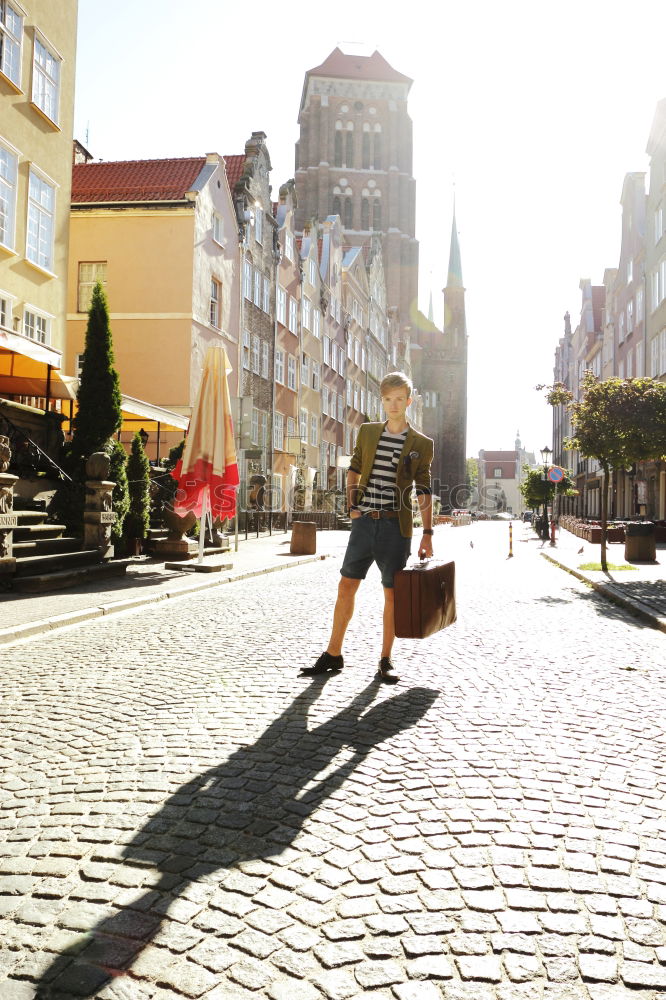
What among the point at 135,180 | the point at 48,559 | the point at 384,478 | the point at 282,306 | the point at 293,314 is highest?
the point at 135,180

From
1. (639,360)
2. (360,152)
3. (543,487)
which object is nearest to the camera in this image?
(639,360)

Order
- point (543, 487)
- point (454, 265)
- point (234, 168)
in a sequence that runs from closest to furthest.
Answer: point (234, 168), point (543, 487), point (454, 265)

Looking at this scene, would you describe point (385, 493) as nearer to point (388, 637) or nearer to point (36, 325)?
point (388, 637)

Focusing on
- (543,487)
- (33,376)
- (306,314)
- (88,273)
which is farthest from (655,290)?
(33,376)

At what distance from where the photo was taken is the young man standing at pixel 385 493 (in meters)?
5.86

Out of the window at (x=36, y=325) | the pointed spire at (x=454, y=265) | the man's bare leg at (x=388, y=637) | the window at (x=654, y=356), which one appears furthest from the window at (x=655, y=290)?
the pointed spire at (x=454, y=265)

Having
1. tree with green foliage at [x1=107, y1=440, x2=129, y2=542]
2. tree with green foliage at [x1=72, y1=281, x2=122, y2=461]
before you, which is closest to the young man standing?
tree with green foliage at [x1=107, y1=440, x2=129, y2=542]

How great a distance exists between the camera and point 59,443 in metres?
16.6

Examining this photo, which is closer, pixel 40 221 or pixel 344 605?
pixel 344 605

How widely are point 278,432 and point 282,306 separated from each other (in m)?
5.46

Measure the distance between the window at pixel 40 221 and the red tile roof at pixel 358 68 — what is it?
59.5m

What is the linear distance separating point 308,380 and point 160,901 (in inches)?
1615

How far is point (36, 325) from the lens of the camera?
60.1 feet

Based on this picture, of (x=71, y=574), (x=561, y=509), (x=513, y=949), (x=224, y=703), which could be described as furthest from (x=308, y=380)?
(x=561, y=509)
